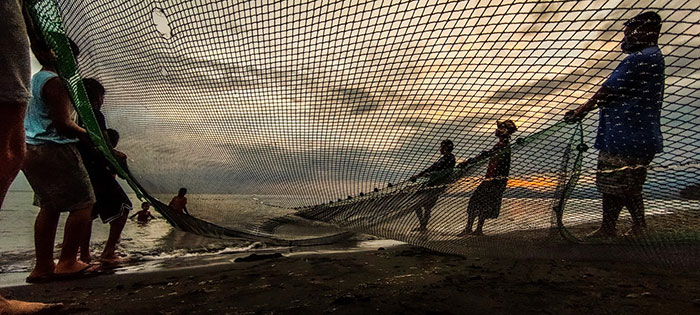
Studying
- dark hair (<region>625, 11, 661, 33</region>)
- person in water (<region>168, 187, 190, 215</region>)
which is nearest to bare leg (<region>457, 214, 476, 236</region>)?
dark hair (<region>625, 11, 661, 33</region>)

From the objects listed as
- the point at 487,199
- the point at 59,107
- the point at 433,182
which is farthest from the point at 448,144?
the point at 59,107

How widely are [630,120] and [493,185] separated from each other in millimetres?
962

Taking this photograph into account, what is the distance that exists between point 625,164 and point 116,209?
4.09 meters

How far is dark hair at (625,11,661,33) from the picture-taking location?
58.1 inches

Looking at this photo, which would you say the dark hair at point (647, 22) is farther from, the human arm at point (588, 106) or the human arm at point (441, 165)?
the human arm at point (441, 165)

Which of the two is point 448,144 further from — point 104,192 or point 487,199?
point 104,192

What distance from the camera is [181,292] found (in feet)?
6.91

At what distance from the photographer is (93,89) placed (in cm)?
→ 273

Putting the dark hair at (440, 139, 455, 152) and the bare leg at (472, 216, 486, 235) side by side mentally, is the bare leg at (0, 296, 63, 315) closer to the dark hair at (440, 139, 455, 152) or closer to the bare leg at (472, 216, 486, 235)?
the dark hair at (440, 139, 455, 152)

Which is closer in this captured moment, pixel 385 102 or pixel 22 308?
pixel 22 308

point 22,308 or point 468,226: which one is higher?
point 468,226

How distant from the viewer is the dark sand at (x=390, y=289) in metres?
1.74

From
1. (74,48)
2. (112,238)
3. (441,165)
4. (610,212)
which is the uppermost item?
(74,48)

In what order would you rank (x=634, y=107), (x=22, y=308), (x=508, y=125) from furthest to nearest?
(x=508, y=125), (x=634, y=107), (x=22, y=308)
